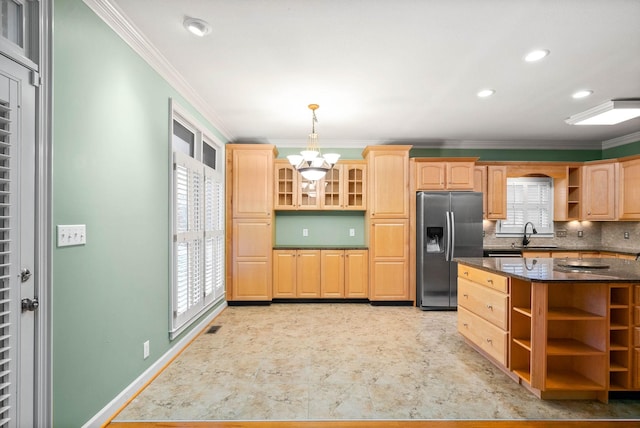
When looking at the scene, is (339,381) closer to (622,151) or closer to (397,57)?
(397,57)

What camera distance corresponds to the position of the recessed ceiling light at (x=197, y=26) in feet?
7.04

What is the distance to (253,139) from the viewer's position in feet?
17.4

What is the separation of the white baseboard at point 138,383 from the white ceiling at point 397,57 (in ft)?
8.46

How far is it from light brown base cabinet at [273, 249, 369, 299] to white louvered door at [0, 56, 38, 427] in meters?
3.51

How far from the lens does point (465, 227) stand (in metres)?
4.64

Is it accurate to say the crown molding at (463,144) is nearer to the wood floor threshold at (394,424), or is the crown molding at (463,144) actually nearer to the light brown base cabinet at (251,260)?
the light brown base cabinet at (251,260)

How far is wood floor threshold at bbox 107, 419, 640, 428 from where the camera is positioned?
198 cm

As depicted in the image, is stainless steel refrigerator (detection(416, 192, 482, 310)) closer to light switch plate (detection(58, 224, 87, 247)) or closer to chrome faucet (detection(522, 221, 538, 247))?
chrome faucet (detection(522, 221, 538, 247))

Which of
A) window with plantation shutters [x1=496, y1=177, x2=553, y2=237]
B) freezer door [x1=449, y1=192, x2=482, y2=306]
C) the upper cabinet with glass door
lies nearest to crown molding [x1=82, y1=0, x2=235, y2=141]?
the upper cabinet with glass door

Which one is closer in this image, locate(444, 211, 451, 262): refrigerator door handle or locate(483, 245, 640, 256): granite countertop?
locate(444, 211, 451, 262): refrigerator door handle

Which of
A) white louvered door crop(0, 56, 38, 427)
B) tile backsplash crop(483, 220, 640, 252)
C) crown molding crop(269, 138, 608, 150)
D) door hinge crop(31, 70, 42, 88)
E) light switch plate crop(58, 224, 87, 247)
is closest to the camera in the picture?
white louvered door crop(0, 56, 38, 427)

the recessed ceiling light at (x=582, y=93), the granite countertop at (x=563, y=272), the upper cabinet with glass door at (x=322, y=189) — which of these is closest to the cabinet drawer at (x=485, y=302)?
the granite countertop at (x=563, y=272)

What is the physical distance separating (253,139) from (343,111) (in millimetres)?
1994

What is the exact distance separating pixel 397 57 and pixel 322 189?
2668mm
